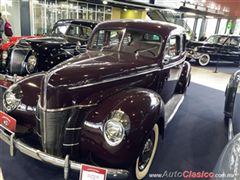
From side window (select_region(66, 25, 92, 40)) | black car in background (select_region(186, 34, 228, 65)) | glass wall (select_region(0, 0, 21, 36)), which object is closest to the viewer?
side window (select_region(66, 25, 92, 40))

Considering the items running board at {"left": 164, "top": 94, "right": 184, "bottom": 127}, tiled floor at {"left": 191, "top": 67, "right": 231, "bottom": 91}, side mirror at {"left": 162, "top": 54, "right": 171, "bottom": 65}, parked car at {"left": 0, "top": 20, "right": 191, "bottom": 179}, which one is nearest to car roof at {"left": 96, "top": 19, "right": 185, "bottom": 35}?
side mirror at {"left": 162, "top": 54, "right": 171, "bottom": 65}

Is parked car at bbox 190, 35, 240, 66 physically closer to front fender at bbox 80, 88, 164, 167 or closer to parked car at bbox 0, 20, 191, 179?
parked car at bbox 0, 20, 191, 179

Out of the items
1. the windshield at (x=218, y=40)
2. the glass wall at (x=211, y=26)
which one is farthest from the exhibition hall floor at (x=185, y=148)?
the glass wall at (x=211, y=26)

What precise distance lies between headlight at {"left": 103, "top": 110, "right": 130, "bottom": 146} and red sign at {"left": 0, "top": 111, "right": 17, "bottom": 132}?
0.90 m

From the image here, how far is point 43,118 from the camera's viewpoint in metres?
1.85

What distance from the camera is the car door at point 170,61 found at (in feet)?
10.0

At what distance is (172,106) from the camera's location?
342 cm

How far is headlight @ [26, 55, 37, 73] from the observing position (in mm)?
4039

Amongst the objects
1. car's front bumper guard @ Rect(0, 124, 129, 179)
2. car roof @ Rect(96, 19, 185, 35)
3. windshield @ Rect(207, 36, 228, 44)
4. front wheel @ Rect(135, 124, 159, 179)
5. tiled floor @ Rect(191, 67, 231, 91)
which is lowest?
tiled floor @ Rect(191, 67, 231, 91)

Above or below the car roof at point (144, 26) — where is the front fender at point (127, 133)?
below

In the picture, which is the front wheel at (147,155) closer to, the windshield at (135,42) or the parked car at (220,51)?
the windshield at (135,42)

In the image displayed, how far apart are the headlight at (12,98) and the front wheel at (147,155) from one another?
4.52 feet

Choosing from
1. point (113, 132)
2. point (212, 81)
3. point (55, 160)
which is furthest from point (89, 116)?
point (212, 81)

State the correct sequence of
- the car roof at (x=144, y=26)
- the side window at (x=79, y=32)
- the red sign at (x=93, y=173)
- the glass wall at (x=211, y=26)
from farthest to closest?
the glass wall at (x=211, y=26) → the side window at (x=79, y=32) → the car roof at (x=144, y=26) → the red sign at (x=93, y=173)
